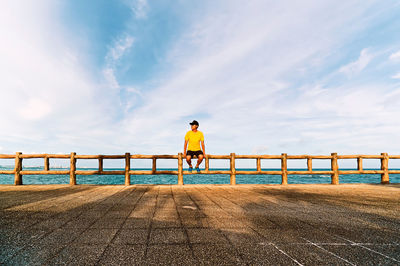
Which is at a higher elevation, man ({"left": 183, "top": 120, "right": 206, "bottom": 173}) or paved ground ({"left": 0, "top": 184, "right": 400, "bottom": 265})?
man ({"left": 183, "top": 120, "right": 206, "bottom": 173})

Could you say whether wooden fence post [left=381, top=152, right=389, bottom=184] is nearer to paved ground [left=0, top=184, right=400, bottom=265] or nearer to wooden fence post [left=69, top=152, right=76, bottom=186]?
paved ground [left=0, top=184, right=400, bottom=265]

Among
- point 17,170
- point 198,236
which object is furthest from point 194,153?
point 17,170

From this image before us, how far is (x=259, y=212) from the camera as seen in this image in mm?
3664

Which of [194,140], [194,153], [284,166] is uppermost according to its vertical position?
[194,140]

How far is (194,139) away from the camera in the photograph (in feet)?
24.8

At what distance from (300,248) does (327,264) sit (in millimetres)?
342

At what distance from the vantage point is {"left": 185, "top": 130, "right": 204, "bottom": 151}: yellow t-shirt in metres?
7.55

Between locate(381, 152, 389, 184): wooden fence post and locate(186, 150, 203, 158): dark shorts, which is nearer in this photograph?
locate(186, 150, 203, 158): dark shorts

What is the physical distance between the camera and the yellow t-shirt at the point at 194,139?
755cm

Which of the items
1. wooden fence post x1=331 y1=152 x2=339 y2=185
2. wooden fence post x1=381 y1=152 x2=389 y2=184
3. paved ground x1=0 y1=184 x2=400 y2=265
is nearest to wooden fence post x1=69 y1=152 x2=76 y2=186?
paved ground x1=0 y1=184 x2=400 y2=265

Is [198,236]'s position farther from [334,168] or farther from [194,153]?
[334,168]

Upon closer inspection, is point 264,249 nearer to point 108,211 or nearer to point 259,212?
point 259,212

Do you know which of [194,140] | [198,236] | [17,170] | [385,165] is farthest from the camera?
[385,165]

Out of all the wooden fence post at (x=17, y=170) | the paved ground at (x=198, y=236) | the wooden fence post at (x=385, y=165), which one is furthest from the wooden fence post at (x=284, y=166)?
the wooden fence post at (x=17, y=170)
